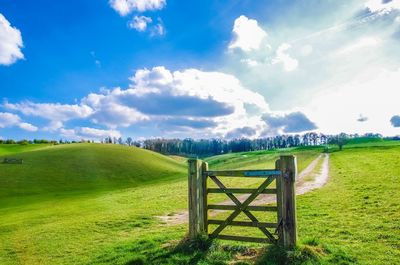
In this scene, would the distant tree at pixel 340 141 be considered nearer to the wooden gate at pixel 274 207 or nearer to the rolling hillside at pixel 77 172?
the rolling hillside at pixel 77 172

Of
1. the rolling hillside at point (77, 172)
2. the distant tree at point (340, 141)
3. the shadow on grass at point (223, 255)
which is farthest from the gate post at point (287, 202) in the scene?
the distant tree at point (340, 141)

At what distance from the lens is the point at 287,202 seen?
459 inches

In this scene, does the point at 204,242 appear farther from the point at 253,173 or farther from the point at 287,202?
the point at 287,202

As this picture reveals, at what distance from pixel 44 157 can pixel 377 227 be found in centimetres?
8511

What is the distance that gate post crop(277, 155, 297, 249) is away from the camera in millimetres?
11508

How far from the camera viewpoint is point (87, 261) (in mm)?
14047

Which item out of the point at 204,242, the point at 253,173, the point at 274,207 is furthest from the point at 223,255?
the point at 253,173

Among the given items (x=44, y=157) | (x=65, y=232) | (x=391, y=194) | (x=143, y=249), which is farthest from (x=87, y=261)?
(x=44, y=157)

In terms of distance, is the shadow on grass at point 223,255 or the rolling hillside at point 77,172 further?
the rolling hillside at point 77,172

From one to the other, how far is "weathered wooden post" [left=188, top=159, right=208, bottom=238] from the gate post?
10.4 feet

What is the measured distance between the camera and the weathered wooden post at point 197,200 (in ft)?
43.7

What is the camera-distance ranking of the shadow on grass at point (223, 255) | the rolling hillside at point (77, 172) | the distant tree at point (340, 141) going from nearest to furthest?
the shadow on grass at point (223, 255), the rolling hillside at point (77, 172), the distant tree at point (340, 141)

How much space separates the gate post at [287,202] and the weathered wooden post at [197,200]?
10.4ft

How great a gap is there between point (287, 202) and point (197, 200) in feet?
11.8
